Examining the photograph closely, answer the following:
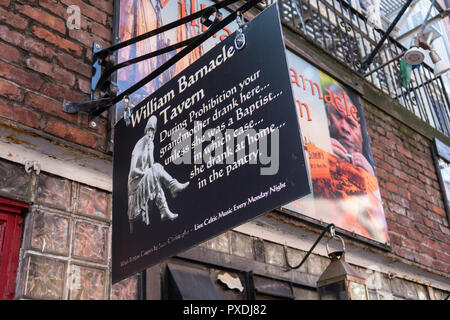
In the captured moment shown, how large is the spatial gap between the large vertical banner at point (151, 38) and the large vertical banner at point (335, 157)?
1007 mm

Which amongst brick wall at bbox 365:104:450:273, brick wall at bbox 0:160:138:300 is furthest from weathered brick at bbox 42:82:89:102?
brick wall at bbox 365:104:450:273

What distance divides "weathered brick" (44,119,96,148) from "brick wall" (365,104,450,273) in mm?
3137

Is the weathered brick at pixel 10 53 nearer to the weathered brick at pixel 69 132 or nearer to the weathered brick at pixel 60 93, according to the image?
the weathered brick at pixel 60 93

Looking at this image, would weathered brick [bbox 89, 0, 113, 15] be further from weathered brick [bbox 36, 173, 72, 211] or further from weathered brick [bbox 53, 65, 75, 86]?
weathered brick [bbox 36, 173, 72, 211]

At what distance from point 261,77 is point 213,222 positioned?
2.32ft

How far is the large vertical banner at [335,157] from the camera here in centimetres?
455

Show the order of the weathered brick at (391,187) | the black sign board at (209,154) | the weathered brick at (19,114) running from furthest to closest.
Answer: the weathered brick at (391,187) → the weathered brick at (19,114) → the black sign board at (209,154)

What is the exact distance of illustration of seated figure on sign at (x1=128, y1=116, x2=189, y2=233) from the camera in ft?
8.71

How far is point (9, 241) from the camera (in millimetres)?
2822

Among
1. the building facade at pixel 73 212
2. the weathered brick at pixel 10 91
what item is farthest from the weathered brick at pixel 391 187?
the weathered brick at pixel 10 91

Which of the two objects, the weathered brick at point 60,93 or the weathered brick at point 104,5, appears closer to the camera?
the weathered brick at point 60,93

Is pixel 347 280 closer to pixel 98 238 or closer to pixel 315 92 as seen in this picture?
pixel 98 238

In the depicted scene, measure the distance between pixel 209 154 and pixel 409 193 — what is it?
3.81m
